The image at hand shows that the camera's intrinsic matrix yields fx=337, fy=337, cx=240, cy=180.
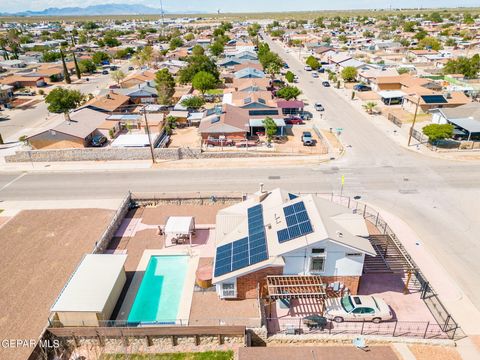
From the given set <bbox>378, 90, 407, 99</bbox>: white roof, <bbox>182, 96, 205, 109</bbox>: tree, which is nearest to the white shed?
<bbox>182, 96, 205, 109</bbox>: tree

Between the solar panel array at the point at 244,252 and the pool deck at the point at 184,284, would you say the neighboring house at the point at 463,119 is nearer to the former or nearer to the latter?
the solar panel array at the point at 244,252

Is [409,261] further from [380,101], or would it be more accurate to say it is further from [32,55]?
[32,55]

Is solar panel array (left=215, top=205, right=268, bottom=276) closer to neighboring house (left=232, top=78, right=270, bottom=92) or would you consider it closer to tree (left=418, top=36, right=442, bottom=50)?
neighboring house (left=232, top=78, right=270, bottom=92)

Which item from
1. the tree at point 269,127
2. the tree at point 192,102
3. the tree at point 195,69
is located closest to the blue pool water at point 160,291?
the tree at point 269,127

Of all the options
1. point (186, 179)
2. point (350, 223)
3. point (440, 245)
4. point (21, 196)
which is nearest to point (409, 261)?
point (350, 223)

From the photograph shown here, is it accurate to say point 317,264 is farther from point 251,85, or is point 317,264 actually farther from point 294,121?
point 251,85

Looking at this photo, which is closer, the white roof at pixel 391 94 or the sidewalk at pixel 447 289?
the sidewalk at pixel 447 289
